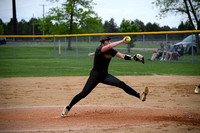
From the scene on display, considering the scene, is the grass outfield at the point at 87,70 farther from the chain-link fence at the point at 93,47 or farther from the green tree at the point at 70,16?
the green tree at the point at 70,16

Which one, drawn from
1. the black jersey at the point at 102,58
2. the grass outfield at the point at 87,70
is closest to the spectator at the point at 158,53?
the grass outfield at the point at 87,70

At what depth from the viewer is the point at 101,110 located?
680cm

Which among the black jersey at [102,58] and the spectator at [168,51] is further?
the spectator at [168,51]

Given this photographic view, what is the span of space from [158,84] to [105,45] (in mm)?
6079

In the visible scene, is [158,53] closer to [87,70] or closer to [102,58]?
[87,70]

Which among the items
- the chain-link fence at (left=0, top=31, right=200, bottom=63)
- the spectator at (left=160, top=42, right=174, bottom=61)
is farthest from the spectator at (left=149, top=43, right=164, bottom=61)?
the spectator at (left=160, top=42, right=174, bottom=61)

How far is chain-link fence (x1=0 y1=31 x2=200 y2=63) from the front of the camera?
68.7ft

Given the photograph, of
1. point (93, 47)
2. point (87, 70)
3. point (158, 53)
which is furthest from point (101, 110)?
point (93, 47)

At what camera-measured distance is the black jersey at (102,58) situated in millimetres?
5672

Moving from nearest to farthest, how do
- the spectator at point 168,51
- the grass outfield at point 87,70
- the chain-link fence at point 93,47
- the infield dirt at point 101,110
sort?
the infield dirt at point 101,110
the grass outfield at point 87,70
the chain-link fence at point 93,47
the spectator at point 168,51

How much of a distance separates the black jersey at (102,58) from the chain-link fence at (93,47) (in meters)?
15.7

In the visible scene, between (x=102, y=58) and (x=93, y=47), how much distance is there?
836 inches

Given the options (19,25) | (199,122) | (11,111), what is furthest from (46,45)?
(19,25)

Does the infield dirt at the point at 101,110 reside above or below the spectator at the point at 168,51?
below
